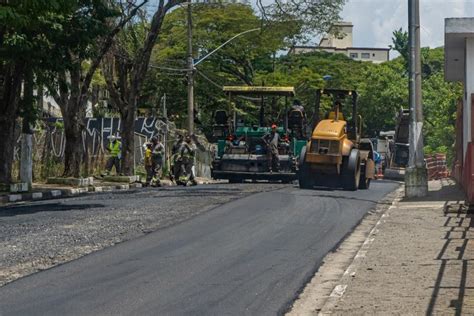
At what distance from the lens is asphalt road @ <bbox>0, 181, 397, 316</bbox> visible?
937cm

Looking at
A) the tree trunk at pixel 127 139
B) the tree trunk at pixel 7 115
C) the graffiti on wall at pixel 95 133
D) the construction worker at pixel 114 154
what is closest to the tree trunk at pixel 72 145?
the graffiti on wall at pixel 95 133

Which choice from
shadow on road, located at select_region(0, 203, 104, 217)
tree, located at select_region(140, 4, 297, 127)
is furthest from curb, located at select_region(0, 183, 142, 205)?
tree, located at select_region(140, 4, 297, 127)

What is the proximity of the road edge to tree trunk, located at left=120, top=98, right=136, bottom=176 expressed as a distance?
17.3 m

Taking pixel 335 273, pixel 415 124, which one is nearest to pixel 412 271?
pixel 335 273

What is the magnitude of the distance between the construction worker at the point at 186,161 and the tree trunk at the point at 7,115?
7079 millimetres

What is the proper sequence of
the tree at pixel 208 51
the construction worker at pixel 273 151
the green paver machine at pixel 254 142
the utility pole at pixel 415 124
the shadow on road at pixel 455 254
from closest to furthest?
the shadow on road at pixel 455 254
the utility pole at pixel 415 124
the construction worker at pixel 273 151
the green paver machine at pixel 254 142
the tree at pixel 208 51

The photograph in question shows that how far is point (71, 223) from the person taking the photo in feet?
52.9

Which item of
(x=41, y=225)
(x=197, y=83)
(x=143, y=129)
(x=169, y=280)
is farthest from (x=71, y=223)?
(x=197, y=83)

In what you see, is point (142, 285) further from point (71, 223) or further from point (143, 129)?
point (143, 129)

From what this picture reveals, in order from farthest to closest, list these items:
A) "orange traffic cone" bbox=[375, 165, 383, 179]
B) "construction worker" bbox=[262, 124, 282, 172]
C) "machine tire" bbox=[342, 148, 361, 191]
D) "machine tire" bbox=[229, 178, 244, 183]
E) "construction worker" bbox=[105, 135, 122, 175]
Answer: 1. "orange traffic cone" bbox=[375, 165, 383, 179]
2. "construction worker" bbox=[105, 135, 122, 175]
3. "machine tire" bbox=[229, 178, 244, 183]
4. "construction worker" bbox=[262, 124, 282, 172]
5. "machine tire" bbox=[342, 148, 361, 191]

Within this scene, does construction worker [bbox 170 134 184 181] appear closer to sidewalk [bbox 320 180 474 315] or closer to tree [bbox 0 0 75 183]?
tree [bbox 0 0 75 183]

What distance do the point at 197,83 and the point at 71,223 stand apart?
123ft

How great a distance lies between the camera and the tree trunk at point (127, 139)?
34219 mm

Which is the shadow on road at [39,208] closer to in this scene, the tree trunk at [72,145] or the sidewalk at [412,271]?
the sidewalk at [412,271]
